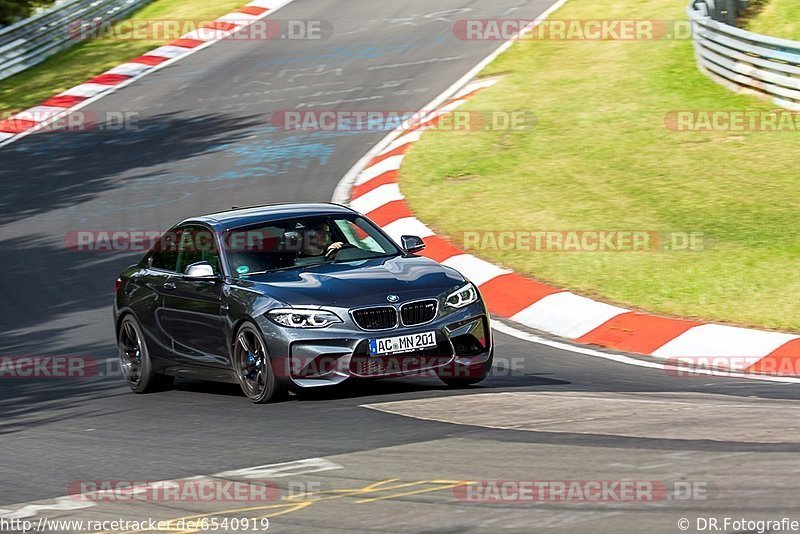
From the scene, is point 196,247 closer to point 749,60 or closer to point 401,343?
point 401,343

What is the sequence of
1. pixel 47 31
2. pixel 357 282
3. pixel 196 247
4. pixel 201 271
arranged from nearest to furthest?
pixel 357 282
pixel 201 271
pixel 196 247
pixel 47 31

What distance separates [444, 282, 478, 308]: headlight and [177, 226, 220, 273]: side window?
1.90m

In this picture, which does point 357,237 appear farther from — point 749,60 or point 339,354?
point 749,60

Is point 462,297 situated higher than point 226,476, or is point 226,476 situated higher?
point 462,297

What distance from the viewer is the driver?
10414mm

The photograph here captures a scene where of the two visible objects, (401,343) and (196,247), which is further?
(196,247)

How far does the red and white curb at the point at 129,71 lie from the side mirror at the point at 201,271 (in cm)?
1353

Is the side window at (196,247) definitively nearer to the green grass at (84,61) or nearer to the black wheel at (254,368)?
the black wheel at (254,368)

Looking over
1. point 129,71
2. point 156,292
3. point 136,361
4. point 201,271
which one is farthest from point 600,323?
point 129,71

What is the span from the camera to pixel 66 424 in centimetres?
979

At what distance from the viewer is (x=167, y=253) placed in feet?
37.2

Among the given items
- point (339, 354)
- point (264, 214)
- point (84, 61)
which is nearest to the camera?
point (339, 354)

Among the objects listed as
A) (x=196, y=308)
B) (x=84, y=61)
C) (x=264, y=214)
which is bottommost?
(x=196, y=308)

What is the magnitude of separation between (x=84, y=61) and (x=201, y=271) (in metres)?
18.5
